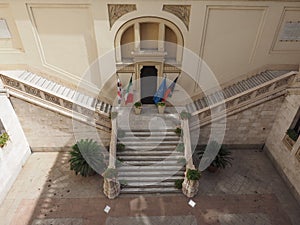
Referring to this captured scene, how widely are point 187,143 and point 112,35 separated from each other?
672cm

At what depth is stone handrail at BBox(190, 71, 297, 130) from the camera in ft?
37.0

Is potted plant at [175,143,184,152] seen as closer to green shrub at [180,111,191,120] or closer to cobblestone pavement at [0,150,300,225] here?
green shrub at [180,111,191,120]

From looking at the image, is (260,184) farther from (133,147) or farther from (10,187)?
(10,187)

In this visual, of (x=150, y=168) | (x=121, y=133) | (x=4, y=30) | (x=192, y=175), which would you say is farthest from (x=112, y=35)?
(x=192, y=175)

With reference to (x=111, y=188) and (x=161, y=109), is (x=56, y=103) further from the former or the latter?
(x=161, y=109)

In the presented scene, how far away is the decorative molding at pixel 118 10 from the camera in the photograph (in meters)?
10.5

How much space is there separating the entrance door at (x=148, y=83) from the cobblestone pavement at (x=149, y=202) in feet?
17.7

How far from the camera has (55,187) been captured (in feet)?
37.0

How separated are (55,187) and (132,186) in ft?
12.9

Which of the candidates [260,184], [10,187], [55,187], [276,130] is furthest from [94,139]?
[276,130]

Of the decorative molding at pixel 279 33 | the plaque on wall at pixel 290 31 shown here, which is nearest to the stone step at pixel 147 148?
the decorative molding at pixel 279 33

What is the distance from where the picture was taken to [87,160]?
11.3m

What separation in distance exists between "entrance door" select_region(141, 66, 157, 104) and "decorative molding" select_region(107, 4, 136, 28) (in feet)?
10.2

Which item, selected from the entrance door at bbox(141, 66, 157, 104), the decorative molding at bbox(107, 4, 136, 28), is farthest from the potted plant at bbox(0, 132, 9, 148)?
the decorative molding at bbox(107, 4, 136, 28)
